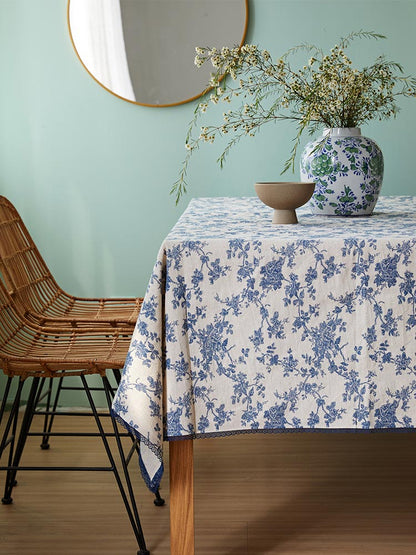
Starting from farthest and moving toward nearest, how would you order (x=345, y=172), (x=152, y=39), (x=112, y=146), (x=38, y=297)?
(x=112, y=146)
(x=152, y=39)
(x=38, y=297)
(x=345, y=172)

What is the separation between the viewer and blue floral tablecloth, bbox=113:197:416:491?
159 centimetres

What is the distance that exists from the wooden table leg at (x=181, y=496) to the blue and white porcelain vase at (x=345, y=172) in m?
0.80

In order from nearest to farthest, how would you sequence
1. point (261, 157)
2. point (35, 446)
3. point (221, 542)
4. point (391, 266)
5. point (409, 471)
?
point (391, 266)
point (221, 542)
point (409, 471)
point (35, 446)
point (261, 157)

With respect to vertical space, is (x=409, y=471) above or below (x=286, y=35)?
below

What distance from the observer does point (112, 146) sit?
2.86 m

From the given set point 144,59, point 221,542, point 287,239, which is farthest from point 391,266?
point 144,59

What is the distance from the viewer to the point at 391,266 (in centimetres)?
158

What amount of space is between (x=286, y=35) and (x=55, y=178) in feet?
3.48

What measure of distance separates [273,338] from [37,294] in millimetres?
982

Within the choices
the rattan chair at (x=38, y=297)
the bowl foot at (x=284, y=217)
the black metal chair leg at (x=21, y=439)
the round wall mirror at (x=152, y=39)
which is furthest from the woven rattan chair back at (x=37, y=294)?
the round wall mirror at (x=152, y=39)

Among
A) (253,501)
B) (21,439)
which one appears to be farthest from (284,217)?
(21,439)

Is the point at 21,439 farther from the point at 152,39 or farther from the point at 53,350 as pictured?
the point at 152,39

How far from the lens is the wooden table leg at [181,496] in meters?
1.69

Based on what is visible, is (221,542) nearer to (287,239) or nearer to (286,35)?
(287,239)
